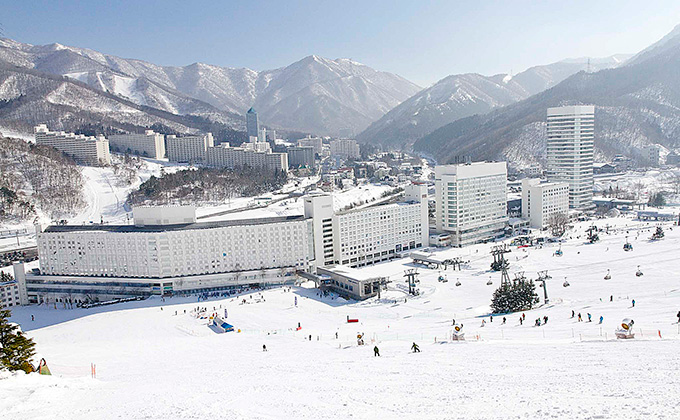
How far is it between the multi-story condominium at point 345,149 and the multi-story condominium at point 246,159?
57.9m

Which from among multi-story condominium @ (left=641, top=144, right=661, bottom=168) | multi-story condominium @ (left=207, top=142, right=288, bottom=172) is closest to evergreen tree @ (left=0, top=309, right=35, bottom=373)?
multi-story condominium @ (left=207, top=142, right=288, bottom=172)

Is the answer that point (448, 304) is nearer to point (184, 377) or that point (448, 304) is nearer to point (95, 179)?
point (184, 377)

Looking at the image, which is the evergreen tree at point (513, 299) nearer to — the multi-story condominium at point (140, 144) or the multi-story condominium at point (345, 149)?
the multi-story condominium at point (140, 144)

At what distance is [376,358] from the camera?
19.9 metres

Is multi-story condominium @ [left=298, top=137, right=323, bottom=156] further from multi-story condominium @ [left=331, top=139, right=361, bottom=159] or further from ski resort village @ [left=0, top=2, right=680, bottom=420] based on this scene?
ski resort village @ [left=0, top=2, right=680, bottom=420]

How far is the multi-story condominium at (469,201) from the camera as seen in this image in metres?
58.8

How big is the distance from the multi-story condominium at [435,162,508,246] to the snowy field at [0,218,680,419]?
17.1 metres

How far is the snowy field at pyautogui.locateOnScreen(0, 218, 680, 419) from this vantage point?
12.8m

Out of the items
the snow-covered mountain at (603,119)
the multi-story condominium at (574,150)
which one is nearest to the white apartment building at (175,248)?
the multi-story condominium at (574,150)

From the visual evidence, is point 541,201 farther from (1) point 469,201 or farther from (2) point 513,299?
(2) point 513,299

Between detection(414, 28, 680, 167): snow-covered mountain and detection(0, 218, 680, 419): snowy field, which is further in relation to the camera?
detection(414, 28, 680, 167): snow-covered mountain

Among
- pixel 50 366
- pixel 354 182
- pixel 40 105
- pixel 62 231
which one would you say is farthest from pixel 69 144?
pixel 50 366

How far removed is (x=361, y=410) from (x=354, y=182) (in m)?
97.7

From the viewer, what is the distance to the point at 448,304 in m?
34.6
